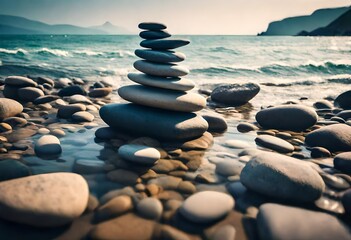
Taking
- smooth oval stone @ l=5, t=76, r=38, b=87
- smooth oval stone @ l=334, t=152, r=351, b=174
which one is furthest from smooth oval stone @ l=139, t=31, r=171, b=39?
smooth oval stone @ l=5, t=76, r=38, b=87

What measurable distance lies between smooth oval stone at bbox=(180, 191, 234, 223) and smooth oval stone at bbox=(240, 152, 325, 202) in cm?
28

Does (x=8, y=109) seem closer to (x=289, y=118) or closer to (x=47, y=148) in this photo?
(x=47, y=148)

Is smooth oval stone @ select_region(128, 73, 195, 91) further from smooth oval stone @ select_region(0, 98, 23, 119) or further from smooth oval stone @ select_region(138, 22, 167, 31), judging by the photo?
smooth oval stone @ select_region(0, 98, 23, 119)

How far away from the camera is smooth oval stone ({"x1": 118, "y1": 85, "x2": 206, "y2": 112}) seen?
343 cm

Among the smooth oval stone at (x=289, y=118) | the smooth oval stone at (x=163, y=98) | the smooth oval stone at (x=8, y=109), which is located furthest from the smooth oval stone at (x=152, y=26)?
the smooth oval stone at (x=8, y=109)

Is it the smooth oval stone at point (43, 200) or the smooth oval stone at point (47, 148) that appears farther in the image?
the smooth oval stone at point (47, 148)

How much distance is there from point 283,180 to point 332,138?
5.36ft

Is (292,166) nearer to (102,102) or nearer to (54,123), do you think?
(54,123)

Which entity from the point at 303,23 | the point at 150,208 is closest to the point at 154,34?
the point at 150,208

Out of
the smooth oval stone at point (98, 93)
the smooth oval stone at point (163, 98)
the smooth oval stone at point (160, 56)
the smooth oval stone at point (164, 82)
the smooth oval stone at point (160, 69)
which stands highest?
the smooth oval stone at point (160, 56)

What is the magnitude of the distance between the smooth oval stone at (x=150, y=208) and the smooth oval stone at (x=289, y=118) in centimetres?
286

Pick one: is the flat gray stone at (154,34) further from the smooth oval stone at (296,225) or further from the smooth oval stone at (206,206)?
the smooth oval stone at (296,225)

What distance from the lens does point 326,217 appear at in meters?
1.77

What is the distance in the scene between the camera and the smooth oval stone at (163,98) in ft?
11.3
